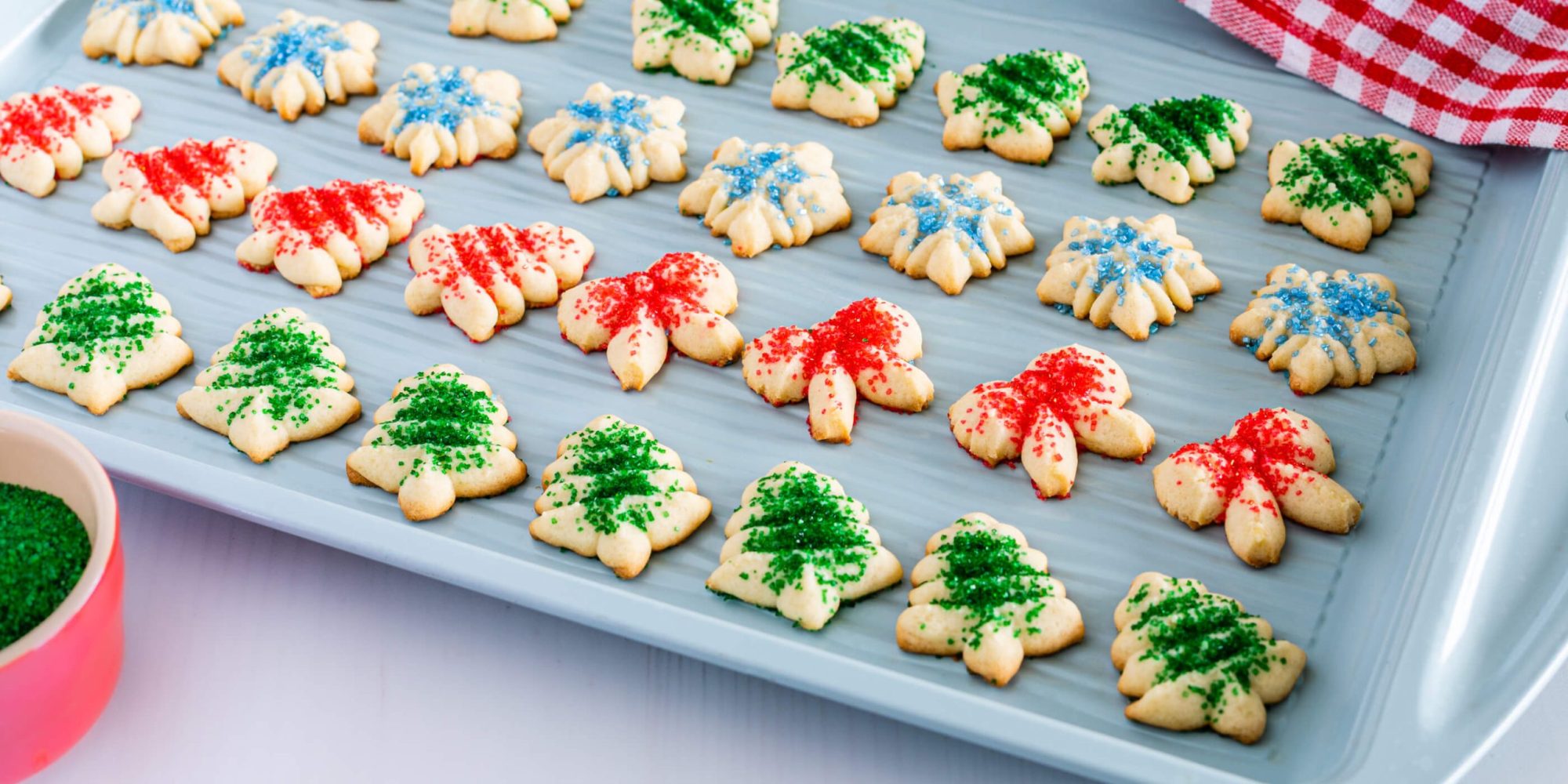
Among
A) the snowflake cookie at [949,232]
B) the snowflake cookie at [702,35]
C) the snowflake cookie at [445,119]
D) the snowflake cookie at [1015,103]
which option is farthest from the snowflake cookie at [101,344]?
the snowflake cookie at [1015,103]

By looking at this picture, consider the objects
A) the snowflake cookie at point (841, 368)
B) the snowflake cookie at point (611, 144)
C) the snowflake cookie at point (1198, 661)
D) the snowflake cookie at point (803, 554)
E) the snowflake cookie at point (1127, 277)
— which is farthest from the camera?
the snowflake cookie at point (611, 144)

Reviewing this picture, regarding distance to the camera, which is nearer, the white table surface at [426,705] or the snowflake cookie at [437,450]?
the white table surface at [426,705]

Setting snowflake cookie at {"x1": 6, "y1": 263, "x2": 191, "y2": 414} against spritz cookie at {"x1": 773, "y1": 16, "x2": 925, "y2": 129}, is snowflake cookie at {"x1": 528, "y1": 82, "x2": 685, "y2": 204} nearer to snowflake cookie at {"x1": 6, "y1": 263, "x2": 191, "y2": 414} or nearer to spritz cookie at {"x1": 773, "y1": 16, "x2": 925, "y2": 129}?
spritz cookie at {"x1": 773, "y1": 16, "x2": 925, "y2": 129}

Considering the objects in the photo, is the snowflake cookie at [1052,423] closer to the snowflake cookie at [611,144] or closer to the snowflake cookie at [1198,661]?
the snowflake cookie at [1198,661]

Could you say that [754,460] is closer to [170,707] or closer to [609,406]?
[609,406]

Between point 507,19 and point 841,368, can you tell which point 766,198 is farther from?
A: point 507,19

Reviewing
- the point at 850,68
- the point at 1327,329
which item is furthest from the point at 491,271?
the point at 1327,329

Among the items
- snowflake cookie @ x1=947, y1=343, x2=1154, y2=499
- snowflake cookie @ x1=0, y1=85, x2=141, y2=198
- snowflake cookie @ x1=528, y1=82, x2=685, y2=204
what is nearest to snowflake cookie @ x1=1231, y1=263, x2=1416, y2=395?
snowflake cookie @ x1=947, y1=343, x2=1154, y2=499
